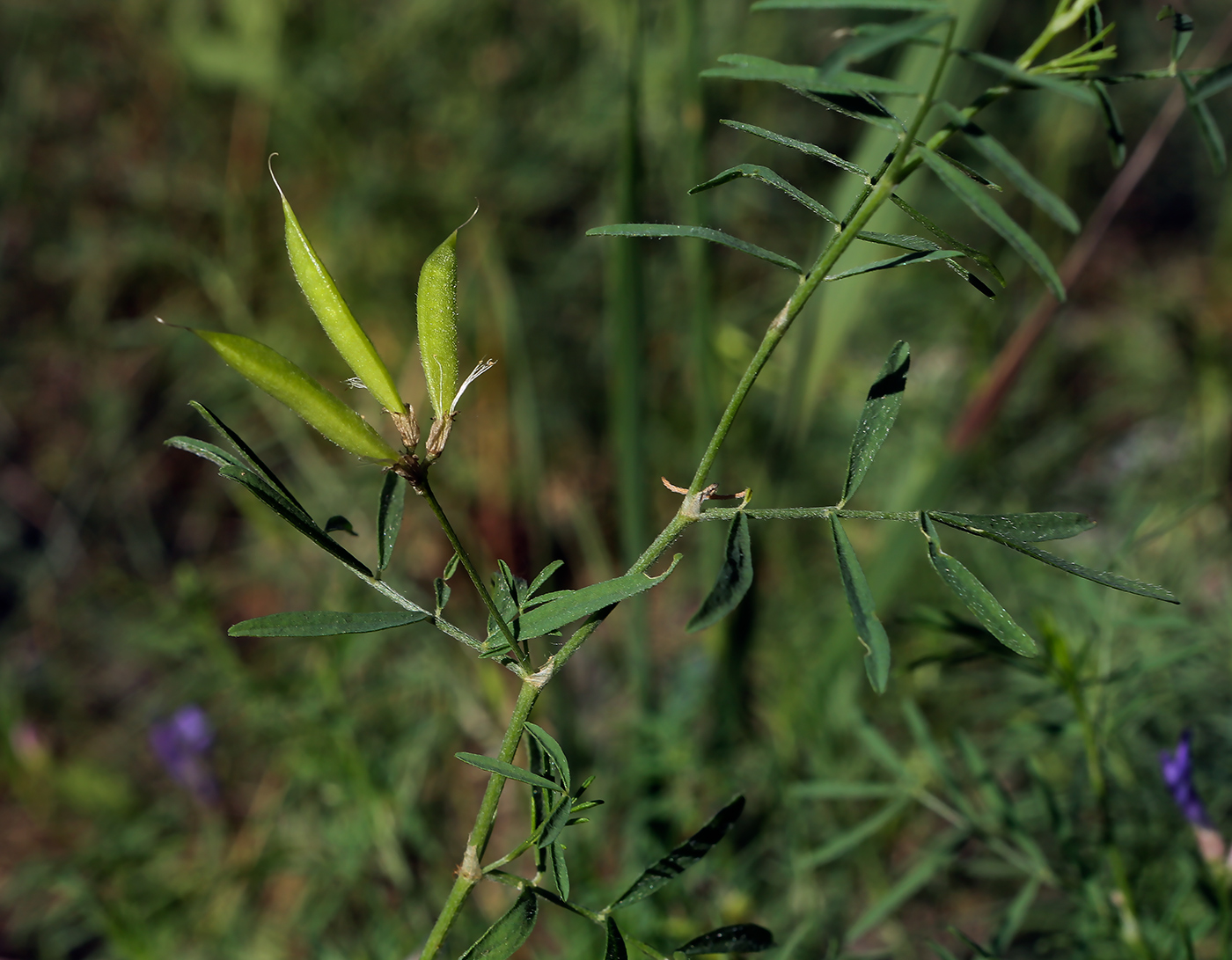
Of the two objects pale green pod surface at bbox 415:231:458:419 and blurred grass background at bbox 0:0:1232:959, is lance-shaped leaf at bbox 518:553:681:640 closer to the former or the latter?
pale green pod surface at bbox 415:231:458:419

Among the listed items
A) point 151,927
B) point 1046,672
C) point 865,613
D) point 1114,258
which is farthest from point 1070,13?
point 1114,258

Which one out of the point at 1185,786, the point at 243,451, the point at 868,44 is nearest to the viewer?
the point at 868,44

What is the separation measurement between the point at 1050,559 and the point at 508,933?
308 millimetres

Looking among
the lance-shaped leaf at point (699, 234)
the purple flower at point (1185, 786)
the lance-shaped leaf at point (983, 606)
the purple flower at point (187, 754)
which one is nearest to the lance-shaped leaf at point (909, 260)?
the lance-shaped leaf at point (699, 234)

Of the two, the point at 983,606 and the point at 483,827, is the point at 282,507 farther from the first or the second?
the point at 983,606

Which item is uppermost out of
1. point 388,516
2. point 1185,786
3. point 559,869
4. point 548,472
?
point 388,516

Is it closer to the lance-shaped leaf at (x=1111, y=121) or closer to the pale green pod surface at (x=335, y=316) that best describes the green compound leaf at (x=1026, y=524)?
the lance-shaped leaf at (x=1111, y=121)

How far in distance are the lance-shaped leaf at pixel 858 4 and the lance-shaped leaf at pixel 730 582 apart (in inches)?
8.2

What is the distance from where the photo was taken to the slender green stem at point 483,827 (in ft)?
1.48

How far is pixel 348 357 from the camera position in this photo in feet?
1.39

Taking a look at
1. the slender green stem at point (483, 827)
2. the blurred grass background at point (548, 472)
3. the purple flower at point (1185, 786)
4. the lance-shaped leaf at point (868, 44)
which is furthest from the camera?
the blurred grass background at point (548, 472)

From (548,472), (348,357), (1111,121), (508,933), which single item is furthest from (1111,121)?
(548,472)

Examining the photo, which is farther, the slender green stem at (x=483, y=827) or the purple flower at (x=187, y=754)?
the purple flower at (x=187, y=754)

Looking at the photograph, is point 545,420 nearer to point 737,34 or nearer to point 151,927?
point 737,34
